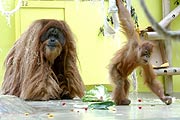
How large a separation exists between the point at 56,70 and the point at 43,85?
241 millimetres

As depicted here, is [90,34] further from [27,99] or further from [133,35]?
[133,35]

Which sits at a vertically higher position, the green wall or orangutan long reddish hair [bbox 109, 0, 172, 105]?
the green wall

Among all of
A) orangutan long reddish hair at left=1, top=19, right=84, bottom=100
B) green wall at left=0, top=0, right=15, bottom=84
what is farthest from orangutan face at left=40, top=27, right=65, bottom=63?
green wall at left=0, top=0, right=15, bottom=84

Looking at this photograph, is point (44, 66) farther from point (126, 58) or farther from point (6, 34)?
point (6, 34)

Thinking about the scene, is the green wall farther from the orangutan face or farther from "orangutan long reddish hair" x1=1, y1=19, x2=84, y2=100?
the orangutan face

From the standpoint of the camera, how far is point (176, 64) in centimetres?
609

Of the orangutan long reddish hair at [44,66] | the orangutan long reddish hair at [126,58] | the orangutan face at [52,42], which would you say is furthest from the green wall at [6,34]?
the orangutan long reddish hair at [126,58]

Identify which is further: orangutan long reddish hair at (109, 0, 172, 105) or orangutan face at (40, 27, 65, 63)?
orangutan face at (40, 27, 65, 63)

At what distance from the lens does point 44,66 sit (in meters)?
2.68

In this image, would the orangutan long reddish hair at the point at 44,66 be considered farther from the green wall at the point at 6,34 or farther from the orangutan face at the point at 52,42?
the green wall at the point at 6,34

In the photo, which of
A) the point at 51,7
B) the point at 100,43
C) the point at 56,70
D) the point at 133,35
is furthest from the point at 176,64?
the point at 133,35

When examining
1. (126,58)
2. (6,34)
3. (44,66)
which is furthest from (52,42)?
(6,34)

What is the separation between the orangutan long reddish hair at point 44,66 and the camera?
2629mm

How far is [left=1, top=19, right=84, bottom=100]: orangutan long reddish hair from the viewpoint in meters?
2.63
